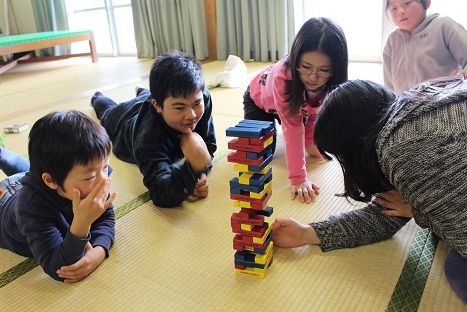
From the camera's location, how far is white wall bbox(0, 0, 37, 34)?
4558 mm

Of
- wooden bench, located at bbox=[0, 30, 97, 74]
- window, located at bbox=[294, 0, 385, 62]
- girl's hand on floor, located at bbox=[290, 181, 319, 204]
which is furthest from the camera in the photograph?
wooden bench, located at bbox=[0, 30, 97, 74]

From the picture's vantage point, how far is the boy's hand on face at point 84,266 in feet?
2.69

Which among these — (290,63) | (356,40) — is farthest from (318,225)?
(356,40)

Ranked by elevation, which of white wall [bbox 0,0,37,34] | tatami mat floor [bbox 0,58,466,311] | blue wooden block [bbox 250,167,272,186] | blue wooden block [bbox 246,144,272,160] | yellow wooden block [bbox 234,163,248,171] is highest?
white wall [bbox 0,0,37,34]

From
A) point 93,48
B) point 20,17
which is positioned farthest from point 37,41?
point 20,17

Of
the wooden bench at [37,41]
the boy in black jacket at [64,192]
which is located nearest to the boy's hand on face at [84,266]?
the boy in black jacket at [64,192]

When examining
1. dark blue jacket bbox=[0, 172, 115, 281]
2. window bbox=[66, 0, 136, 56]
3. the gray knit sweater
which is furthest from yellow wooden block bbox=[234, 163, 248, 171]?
window bbox=[66, 0, 136, 56]

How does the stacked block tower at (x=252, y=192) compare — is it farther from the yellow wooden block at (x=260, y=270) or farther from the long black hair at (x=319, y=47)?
the long black hair at (x=319, y=47)

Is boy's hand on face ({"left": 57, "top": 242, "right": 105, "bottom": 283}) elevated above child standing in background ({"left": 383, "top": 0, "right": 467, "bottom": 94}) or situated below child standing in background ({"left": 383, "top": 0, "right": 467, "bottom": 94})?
below

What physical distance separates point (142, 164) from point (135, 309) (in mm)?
499

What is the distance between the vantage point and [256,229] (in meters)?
0.78

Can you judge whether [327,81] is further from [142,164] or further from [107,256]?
[107,256]

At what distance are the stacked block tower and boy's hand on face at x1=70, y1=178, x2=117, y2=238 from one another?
267 mm

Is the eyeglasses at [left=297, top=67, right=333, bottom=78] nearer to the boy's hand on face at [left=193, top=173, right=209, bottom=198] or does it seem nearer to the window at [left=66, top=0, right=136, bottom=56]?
the boy's hand on face at [left=193, top=173, right=209, bottom=198]
